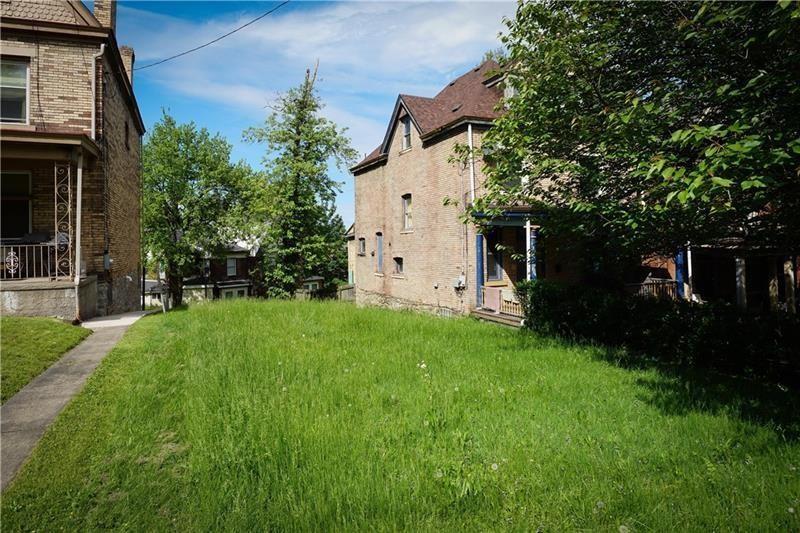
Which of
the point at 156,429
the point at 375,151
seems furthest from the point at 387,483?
the point at 375,151

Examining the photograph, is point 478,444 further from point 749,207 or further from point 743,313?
point 743,313

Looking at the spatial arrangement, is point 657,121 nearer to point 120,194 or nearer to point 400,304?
point 120,194

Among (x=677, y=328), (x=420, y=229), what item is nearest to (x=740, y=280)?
(x=677, y=328)

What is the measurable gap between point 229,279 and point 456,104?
107 feet

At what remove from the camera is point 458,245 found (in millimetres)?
16328

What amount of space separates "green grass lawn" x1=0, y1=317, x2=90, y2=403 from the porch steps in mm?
11466

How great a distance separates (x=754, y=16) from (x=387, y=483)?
234 inches

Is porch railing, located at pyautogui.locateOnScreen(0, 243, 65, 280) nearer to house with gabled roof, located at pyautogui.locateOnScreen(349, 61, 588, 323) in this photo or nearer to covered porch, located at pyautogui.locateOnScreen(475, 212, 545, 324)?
house with gabled roof, located at pyautogui.locateOnScreen(349, 61, 588, 323)

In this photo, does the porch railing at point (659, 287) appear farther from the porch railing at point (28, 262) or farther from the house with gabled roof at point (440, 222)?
the porch railing at point (28, 262)

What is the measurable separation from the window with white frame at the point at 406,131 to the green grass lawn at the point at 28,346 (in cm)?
1521

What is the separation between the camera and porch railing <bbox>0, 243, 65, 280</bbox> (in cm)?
992

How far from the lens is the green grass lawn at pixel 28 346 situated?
17.7 feet

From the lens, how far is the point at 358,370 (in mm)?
6340

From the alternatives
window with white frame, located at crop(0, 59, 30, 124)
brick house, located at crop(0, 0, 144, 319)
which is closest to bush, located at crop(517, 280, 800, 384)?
brick house, located at crop(0, 0, 144, 319)
